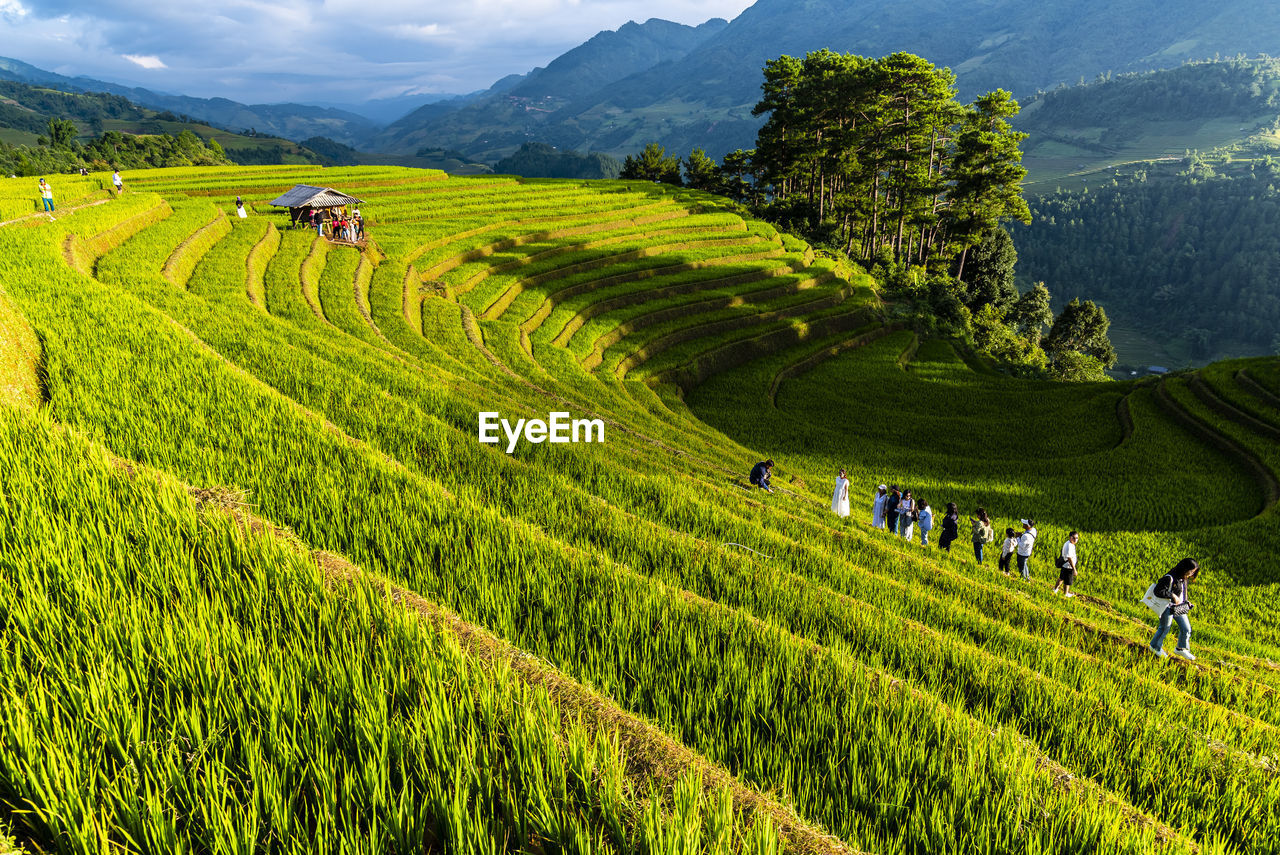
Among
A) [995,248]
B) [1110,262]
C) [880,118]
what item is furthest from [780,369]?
[1110,262]

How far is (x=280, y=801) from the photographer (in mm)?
2135

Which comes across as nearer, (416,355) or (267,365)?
(267,365)

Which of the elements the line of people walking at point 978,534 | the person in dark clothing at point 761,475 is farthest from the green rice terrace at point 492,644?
the line of people walking at point 978,534

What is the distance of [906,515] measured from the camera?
43.4 ft

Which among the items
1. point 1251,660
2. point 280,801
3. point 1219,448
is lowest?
point 1251,660

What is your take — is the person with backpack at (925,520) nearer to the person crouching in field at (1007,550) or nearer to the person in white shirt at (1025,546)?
the person crouching in field at (1007,550)

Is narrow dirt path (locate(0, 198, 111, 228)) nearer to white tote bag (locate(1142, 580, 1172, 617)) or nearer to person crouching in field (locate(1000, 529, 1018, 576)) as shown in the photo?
person crouching in field (locate(1000, 529, 1018, 576))

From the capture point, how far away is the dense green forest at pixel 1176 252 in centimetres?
15075

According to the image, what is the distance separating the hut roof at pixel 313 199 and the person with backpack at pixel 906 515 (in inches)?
1098

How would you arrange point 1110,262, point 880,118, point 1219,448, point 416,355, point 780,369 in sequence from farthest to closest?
point 1110,262
point 880,118
point 780,369
point 1219,448
point 416,355

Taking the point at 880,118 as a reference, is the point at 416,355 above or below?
below

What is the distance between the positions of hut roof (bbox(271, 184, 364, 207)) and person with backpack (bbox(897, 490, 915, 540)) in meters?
27.9

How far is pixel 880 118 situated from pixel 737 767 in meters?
57.7

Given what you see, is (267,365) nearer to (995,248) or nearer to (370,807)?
(370,807)
